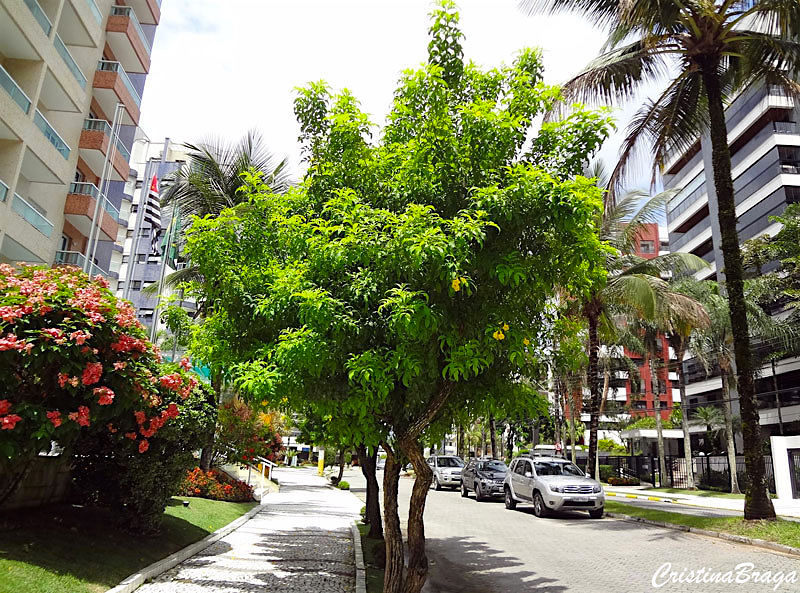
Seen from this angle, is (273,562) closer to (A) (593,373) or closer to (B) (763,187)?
(A) (593,373)

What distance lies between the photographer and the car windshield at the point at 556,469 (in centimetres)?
2028

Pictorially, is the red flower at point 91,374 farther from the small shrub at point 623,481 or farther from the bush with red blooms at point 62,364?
the small shrub at point 623,481

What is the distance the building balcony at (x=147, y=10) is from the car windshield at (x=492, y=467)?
26295 mm

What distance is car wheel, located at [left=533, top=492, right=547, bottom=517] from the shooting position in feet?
63.5

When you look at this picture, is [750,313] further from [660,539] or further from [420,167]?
[420,167]

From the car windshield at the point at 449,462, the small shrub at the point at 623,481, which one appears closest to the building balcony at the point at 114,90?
the car windshield at the point at 449,462

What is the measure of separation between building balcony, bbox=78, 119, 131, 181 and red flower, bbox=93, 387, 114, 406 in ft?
60.5

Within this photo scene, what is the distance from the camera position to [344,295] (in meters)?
6.89

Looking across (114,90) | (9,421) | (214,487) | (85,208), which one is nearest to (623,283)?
(214,487)

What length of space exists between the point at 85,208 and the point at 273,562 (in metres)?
17.7

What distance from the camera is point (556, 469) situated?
20422mm

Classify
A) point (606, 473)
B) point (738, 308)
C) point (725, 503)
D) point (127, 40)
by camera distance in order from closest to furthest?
point (738, 308)
point (725, 503)
point (127, 40)
point (606, 473)

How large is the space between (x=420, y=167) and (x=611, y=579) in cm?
735

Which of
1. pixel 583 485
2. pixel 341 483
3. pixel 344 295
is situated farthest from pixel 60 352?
pixel 341 483
